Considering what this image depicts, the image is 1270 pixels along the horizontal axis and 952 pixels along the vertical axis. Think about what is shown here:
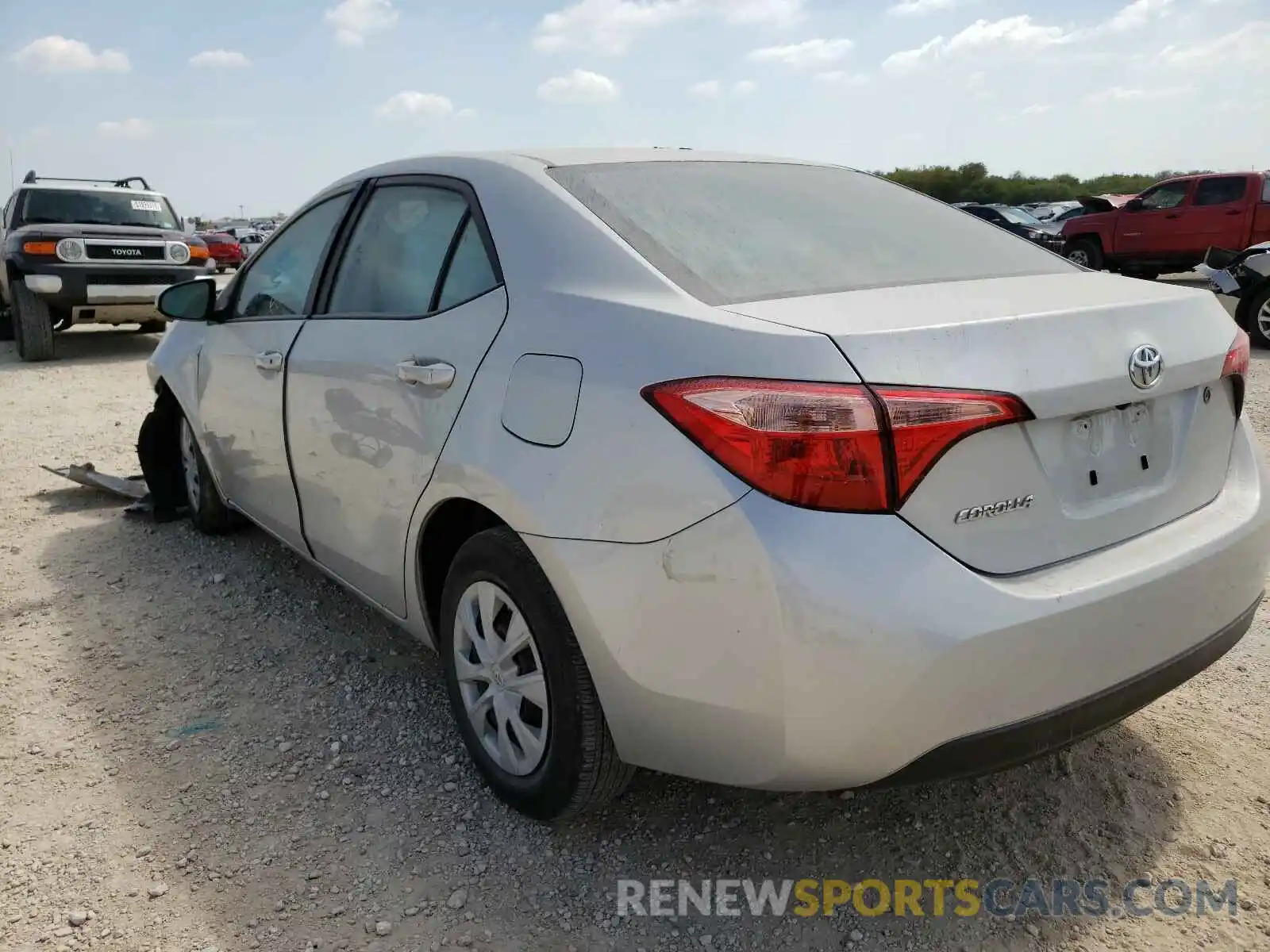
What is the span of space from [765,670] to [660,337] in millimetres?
652

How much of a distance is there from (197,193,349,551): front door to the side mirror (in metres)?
0.08

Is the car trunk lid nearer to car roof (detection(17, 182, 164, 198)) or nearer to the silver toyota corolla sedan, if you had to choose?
the silver toyota corolla sedan


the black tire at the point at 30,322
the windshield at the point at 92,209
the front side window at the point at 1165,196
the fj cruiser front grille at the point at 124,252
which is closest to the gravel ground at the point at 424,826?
the fj cruiser front grille at the point at 124,252

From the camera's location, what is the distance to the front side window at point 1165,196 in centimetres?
1628

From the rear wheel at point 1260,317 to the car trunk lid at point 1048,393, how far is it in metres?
9.31

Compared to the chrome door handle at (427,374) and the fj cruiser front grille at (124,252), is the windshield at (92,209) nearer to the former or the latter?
the fj cruiser front grille at (124,252)

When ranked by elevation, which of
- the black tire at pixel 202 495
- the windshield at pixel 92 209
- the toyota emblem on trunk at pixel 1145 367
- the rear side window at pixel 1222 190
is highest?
the rear side window at pixel 1222 190

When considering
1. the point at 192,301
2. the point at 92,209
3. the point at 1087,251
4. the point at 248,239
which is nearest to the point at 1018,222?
the point at 1087,251

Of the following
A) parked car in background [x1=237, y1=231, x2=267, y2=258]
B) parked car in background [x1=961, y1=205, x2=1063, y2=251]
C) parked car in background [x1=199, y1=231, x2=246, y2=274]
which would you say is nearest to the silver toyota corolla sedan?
parked car in background [x1=961, y1=205, x2=1063, y2=251]

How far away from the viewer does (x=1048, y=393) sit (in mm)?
1833

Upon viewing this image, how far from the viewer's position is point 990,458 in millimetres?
1800

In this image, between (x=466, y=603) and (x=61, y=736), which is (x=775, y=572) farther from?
(x=61, y=736)

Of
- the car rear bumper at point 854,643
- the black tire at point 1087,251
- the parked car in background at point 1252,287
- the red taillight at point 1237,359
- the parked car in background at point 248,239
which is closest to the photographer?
the car rear bumper at point 854,643

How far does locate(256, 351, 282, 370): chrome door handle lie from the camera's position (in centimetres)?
325
